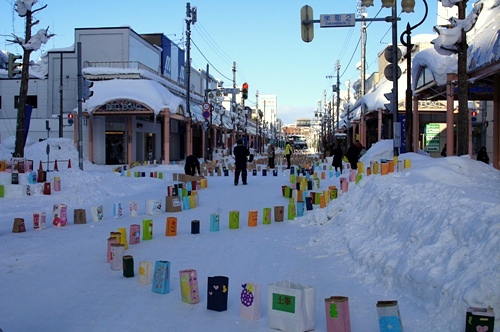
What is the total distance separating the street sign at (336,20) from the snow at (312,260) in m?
6.63

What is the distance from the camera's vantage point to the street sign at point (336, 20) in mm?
16625

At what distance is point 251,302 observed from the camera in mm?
5211

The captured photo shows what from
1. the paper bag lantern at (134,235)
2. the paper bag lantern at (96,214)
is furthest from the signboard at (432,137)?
the paper bag lantern at (134,235)

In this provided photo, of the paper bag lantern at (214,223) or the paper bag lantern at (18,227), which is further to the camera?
the paper bag lantern at (214,223)

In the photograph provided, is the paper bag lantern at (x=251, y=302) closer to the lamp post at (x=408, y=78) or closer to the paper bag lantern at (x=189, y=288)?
the paper bag lantern at (x=189, y=288)

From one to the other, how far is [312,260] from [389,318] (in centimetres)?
337

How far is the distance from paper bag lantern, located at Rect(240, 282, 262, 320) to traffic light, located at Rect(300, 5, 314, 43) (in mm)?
11891

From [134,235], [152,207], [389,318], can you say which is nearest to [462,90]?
[152,207]

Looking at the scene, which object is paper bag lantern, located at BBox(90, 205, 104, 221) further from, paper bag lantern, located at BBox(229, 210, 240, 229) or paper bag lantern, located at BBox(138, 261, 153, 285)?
paper bag lantern, located at BBox(138, 261, 153, 285)

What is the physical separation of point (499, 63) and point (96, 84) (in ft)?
92.1

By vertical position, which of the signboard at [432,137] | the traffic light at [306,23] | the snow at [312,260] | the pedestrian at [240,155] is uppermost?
the traffic light at [306,23]

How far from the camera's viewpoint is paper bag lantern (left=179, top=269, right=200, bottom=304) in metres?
5.73

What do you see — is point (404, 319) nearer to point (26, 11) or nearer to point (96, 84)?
point (26, 11)

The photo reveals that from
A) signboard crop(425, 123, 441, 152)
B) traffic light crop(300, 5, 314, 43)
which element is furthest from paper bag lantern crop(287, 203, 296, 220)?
signboard crop(425, 123, 441, 152)
